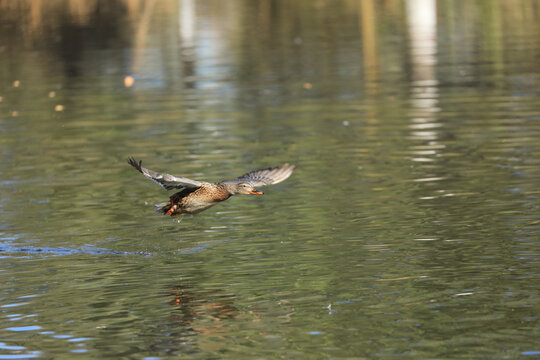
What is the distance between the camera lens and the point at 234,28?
44031mm

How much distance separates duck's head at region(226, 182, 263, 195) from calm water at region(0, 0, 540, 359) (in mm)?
653

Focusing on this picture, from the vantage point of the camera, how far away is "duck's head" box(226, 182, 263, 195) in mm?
11969

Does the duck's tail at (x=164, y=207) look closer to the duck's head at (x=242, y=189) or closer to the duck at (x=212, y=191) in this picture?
the duck at (x=212, y=191)

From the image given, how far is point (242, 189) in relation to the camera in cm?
1204

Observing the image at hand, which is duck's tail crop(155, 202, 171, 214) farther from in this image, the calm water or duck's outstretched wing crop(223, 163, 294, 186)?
duck's outstretched wing crop(223, 163, 294, 186)

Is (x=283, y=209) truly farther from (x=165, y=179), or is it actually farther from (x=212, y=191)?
(x=165, y=179)

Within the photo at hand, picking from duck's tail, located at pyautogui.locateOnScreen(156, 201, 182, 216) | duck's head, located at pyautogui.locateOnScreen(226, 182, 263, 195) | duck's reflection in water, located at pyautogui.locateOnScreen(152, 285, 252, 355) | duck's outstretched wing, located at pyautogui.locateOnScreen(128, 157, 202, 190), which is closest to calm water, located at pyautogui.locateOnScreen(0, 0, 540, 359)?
duck's reflection in water, located at pyautogui.locateOnScreen(152, 285, 252, 355)

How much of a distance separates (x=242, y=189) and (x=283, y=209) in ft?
7.65

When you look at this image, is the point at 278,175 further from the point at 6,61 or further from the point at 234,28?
the point at 234,28

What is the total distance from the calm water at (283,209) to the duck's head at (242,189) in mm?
653

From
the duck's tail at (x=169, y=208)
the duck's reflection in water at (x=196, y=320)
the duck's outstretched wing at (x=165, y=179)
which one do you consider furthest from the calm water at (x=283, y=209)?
the duck's outstretched wing at (x=165, y=179)

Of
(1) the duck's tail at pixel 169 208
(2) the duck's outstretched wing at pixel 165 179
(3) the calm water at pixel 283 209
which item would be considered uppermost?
(2) the duck's outstretched wing at pixel 165 179

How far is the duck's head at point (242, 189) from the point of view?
1197cm

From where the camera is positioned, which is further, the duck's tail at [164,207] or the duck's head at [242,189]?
the duck's tail at [164,207]
